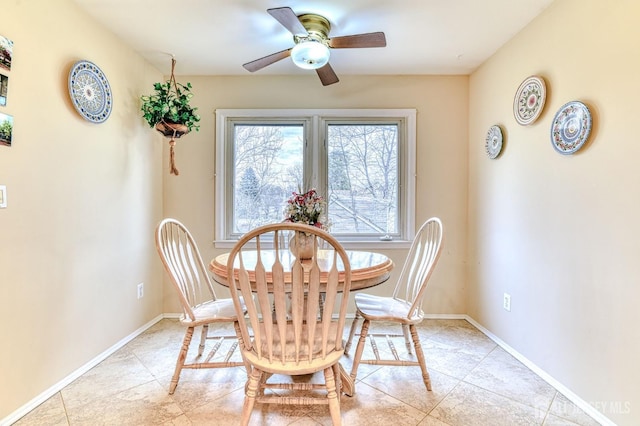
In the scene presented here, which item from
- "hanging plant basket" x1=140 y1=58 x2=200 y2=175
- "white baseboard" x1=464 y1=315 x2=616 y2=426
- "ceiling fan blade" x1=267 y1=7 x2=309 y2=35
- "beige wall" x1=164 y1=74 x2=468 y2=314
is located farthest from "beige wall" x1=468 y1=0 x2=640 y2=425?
"hanging plant basket" x1=140 y1=58 x2=200 y2=175

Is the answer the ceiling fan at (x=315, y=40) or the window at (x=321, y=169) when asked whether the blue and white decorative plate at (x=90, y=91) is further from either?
the ceiling fan at (x=315, y=40)

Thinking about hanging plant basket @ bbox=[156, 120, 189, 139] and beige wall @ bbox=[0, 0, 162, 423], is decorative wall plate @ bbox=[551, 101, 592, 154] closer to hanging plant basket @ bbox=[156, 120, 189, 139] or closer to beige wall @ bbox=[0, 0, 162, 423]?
hanging plant basket @ bbox=[156, 120, 189, 139]

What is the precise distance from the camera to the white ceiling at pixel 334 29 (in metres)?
1.92

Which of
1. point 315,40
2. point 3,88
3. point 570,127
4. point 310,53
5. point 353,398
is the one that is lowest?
point 353,398

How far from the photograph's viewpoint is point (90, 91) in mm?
2014

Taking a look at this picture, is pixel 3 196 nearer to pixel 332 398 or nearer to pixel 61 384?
pixel 61 384

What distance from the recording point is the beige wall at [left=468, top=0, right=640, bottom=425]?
144 centimetres

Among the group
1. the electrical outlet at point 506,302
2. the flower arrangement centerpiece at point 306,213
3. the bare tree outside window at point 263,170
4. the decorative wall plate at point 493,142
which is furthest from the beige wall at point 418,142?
the flower arrangement centerpiece at point 306,213

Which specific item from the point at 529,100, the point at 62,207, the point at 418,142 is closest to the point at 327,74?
the point at 418,142

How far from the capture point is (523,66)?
85.4 inches

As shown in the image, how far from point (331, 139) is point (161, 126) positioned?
148 centimetres

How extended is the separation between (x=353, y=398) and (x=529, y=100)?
2221 millimetres

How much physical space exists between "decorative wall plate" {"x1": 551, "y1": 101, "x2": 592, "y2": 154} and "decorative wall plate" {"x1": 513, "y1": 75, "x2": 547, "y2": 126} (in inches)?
7.5

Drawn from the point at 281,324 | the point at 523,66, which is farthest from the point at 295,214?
the point at 523,66
